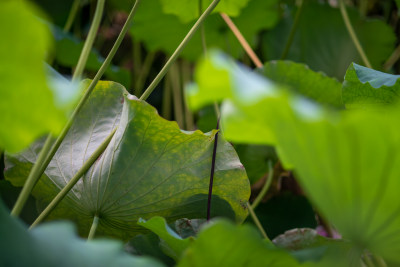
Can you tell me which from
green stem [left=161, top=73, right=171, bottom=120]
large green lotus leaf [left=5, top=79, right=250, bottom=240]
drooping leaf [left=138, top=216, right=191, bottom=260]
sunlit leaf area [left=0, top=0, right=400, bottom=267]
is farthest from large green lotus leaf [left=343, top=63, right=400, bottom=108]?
green stem [left=161, top=73, right=171, bottom=120]

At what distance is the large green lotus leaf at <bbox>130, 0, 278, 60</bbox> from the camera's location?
0.95m

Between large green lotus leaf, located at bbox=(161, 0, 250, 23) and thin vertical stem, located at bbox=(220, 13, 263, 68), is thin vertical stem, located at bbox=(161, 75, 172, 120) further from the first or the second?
large green lotus leaf, located at bbox=(161, 0, 250, 23)

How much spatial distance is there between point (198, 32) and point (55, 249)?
74cm

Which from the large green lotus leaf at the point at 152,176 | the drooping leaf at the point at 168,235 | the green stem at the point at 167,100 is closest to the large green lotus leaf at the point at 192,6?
the large green lotus leaf at the point at 152,176

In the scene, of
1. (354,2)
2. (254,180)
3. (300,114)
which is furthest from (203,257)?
(354,2)

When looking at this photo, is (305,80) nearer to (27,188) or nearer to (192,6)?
(192,6)

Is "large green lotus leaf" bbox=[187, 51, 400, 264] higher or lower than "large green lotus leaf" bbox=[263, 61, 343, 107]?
lower

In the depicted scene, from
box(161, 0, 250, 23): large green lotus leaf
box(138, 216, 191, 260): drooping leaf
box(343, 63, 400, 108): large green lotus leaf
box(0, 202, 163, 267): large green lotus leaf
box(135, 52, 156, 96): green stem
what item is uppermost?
box(161, 0, 250, 23): large green lotus leaf

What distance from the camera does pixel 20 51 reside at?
8.6 inches

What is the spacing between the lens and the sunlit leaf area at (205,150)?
0.23 m

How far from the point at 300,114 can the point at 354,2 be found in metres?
1.16

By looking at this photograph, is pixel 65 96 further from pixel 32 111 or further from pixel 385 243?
pixel 385 243

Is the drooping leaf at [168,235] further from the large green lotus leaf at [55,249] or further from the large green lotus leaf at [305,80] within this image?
the large green lotus leaf at [305,80]

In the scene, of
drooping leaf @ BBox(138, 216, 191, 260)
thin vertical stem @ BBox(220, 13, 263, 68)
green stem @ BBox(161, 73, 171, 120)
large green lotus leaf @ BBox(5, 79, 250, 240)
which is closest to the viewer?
drooping leaf @ BBox(138, 216, 191, 260)
